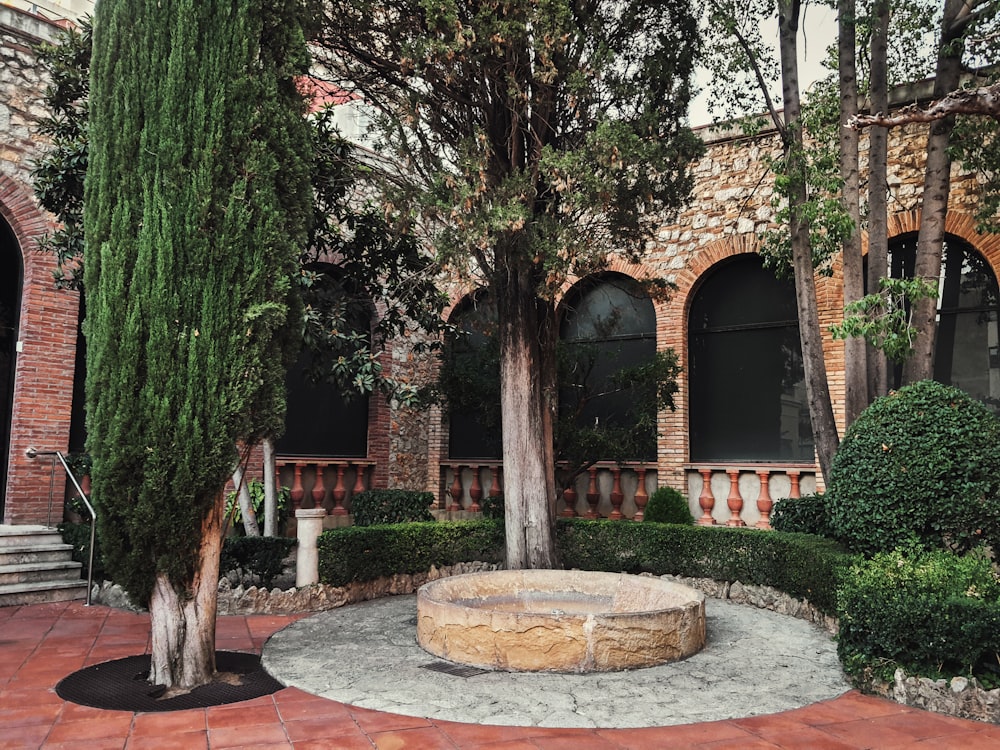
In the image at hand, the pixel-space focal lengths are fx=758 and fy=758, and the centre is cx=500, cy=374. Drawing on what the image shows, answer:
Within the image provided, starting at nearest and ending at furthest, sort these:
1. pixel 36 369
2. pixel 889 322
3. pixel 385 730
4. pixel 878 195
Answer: pixel 385 730 → pixel 889 322 → pixel 878 195 → pixel 36 369

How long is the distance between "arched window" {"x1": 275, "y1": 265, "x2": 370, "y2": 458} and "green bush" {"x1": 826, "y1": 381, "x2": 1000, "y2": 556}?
286 inches

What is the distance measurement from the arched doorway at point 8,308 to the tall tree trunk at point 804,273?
904 cm

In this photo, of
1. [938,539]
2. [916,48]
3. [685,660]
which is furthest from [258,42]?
[916,48]

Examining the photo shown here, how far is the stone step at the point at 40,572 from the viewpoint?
761cm

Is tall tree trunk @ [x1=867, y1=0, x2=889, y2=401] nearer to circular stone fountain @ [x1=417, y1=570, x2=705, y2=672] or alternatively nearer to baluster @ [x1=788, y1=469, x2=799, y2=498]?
baluster @ [x1=788, y1=469, x2=799, y2=498]

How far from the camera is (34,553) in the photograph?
26.5 ft

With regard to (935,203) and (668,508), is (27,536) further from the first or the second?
(935,203)

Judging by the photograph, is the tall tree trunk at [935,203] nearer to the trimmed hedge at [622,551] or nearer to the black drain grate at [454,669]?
the trimmed hedge at [622,551]

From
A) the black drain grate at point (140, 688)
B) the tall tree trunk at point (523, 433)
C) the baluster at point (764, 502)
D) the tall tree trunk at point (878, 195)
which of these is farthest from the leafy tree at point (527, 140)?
the black drain grate at point (140, 688)

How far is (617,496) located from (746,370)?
254cm

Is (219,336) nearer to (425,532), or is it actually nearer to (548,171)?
(548,171)

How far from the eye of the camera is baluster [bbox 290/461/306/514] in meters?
10.8

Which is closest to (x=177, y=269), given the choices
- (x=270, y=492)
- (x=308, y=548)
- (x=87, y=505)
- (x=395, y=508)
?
(x=308, y=548)

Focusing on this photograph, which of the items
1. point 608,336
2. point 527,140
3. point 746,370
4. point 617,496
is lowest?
point 617,496
